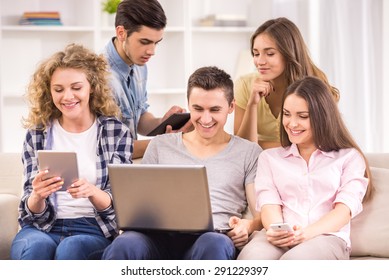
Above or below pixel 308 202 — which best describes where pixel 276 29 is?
above

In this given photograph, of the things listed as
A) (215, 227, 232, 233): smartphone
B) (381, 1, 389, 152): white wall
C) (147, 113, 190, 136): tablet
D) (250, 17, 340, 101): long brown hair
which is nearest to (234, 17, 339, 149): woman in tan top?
(250, 17, 340, 101): long brown hair

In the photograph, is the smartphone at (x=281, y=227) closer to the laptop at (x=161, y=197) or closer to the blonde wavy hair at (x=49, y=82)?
the laptop at (x=161, y=197)

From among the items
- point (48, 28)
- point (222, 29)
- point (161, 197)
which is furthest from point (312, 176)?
point (222, 29)

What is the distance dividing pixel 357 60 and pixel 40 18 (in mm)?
1519

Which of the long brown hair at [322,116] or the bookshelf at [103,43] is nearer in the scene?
the long brown hair at [322,116]

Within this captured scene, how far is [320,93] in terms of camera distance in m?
2.12

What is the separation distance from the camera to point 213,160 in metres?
2.19

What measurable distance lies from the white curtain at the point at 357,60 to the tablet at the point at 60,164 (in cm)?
205

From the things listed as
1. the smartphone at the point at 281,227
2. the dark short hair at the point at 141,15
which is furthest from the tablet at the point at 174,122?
the smartphone at the point at 281,227

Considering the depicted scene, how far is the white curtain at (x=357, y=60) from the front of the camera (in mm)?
3771

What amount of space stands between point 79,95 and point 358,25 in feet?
6.64
